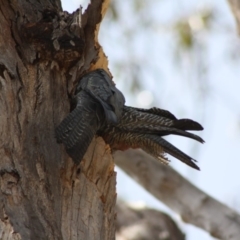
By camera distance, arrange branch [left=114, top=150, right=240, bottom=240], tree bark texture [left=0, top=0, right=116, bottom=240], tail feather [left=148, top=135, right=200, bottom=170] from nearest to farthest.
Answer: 1. tree bark texture [left=0, top=0, right=116, bottom=240]
2. tail feather [left=148, top=135, right=200, bottom=170]
3. branch [left=114, top=150, right=240, bottom=240]

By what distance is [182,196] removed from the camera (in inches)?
168

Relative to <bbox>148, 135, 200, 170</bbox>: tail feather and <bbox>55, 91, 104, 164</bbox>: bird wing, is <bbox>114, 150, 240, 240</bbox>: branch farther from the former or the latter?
<bbox>55, 91, 104, 164</bbox>: bird wing

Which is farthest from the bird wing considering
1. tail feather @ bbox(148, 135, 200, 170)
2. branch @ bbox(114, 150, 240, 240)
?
branch @ bbox(114, 150, 240, 240)

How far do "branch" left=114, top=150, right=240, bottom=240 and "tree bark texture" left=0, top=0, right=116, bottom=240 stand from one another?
5.71 feet

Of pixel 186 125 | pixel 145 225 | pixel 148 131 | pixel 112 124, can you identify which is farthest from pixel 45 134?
pixel 145 225

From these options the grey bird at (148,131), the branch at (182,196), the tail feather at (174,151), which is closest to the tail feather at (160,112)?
the grey bird at (148,131)

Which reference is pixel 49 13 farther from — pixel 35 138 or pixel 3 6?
pixel 35 138

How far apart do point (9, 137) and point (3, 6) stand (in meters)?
0.55

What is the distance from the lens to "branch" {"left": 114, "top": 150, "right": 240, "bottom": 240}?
4066 millimetres

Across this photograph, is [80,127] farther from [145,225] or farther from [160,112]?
[145,225]

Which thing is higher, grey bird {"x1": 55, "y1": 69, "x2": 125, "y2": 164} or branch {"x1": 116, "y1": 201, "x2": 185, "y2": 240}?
branch {"x1": 116, "y1": 201, "x2": 185, "y2": 240}

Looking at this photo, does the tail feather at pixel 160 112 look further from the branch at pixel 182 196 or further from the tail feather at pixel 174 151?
the branch at pixel 182 196

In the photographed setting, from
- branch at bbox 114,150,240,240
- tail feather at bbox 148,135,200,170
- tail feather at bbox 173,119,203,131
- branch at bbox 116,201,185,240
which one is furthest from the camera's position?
branch at bbox 116,201,185,240

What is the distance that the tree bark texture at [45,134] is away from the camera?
85.0 inches
